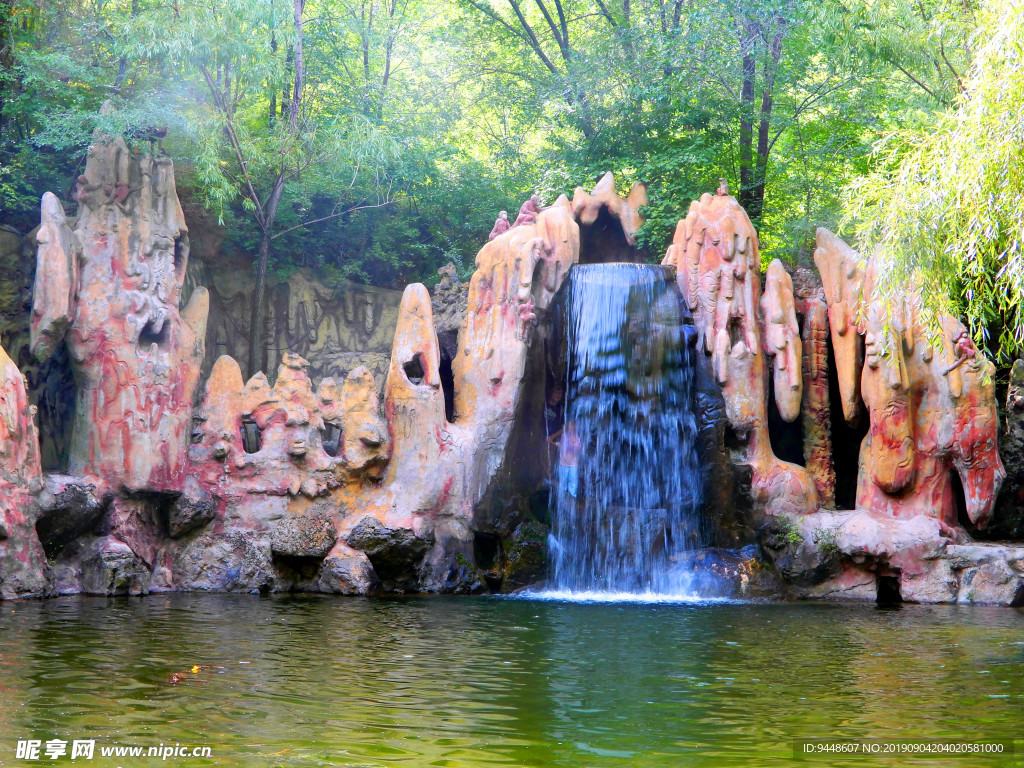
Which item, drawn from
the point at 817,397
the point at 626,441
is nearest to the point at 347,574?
the point at 626,441

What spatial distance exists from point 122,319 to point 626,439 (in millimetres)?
6863

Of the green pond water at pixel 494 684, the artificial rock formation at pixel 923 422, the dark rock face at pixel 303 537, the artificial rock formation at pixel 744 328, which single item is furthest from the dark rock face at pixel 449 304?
the green pond water at pixel 494 684

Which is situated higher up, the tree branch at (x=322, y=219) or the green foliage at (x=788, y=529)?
the tree branch at (x=322, y=219)

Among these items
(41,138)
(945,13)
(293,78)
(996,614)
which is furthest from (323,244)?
(996,614)

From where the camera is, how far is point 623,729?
206 inches

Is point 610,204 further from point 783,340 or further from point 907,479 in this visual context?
point 907,479

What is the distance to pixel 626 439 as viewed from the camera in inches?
538

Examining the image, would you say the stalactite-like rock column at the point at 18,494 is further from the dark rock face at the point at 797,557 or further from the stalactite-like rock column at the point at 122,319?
the dark rock face at the point at 797,557

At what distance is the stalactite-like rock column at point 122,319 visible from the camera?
12188 millimetres

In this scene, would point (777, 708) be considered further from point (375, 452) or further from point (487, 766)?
point (375, 452)

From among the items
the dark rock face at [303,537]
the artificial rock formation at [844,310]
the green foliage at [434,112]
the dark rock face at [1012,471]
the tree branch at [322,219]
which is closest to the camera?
the dark rock face at [303,537]

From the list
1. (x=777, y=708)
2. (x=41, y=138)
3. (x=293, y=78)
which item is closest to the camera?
(x=777, y=708)

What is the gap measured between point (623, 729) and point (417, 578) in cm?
752

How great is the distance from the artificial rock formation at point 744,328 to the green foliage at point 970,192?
3.40 meters
